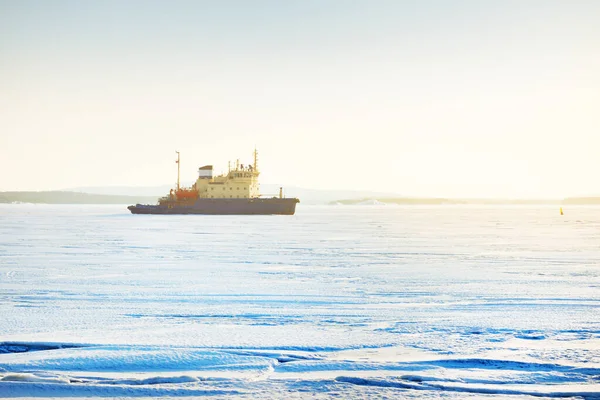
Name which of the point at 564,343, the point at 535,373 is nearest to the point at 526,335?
the point at 564,343

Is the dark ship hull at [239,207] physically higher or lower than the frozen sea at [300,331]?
higher

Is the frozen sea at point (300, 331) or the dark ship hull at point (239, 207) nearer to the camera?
the frozen sea at point (300, 331)

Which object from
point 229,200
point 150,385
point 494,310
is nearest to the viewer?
point 150,385

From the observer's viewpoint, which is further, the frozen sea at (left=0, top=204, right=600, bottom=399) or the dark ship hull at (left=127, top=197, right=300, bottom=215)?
the dark ship hull at (left=127, top=197, right=300, bottom=215)

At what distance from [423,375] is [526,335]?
193cm

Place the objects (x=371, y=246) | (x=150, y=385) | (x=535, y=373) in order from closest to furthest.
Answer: (x=150, y=385) → (x=535, y=373) → (x=371, y=246)

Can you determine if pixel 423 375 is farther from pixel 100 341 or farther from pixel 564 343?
pixel 100 341

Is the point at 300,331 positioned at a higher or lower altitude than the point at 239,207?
lower

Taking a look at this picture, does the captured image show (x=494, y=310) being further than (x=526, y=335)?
Yes

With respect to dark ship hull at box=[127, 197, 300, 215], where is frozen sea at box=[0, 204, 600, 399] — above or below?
below

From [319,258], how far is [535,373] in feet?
34.7

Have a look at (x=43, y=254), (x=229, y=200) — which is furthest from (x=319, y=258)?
(x=229, y=200)

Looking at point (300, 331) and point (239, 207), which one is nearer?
point (300, 331)

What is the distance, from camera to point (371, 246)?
1959 cm
